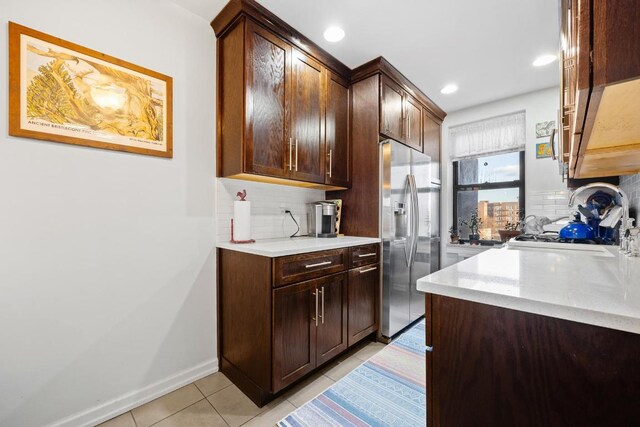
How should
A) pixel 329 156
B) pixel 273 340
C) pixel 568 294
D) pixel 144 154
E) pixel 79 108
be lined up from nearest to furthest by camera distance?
pixel 568 294 < pixel 79 108 < pixel 273 340 < pixel 144 154 < pixel 329 156

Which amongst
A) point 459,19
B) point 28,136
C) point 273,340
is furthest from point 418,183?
point 28,136

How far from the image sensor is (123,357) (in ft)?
5.15

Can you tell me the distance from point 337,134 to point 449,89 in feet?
5.29

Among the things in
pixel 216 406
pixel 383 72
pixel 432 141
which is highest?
pixel 383 72

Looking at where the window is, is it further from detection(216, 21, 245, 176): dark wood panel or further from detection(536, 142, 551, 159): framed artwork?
detection(216, 21, 245, 176): dark wood panel

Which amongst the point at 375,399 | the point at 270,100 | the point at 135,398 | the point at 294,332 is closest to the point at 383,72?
the point at 270,100

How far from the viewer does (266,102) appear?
6.24ft

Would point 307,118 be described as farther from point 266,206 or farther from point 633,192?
point 633,192

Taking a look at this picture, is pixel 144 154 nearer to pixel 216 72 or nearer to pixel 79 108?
pixel 79 108

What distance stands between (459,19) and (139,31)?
2.22m

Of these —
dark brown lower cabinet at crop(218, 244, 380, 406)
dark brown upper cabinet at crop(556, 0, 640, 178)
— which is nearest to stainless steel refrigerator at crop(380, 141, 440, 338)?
dark brown lower cabinet at crop(218, 244, 380, 406)

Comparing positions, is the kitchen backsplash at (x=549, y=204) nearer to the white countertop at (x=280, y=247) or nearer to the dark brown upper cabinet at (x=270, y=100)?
the white countertop at (x=280, y=247)

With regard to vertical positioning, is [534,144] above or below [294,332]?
above

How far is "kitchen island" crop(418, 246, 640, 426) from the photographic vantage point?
1.94 ft
